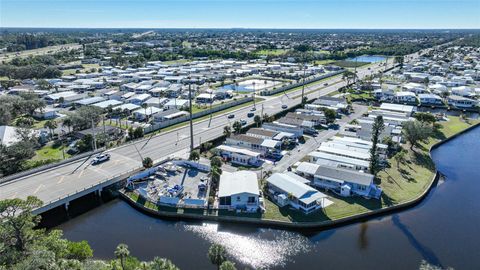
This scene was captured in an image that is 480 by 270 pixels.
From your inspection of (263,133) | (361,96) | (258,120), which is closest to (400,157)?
(263,133)

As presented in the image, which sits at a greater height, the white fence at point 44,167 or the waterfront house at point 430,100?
the waterfront house at point 430,100

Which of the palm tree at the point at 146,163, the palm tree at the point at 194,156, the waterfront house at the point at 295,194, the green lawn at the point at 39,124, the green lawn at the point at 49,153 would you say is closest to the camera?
the waterfront house at the point at 295,194

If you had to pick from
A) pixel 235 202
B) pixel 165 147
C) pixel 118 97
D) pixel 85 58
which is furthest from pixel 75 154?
pixel 85 58

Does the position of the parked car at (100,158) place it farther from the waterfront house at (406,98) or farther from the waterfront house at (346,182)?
the waterfront house at (406,98)

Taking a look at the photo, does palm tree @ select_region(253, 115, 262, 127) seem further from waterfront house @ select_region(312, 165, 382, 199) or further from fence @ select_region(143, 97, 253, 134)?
waterfront house @ select_region(312, 165, 382, 199)

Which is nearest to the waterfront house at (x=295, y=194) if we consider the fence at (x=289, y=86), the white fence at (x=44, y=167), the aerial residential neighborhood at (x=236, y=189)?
the aerial residential neighborhood at (x=236, y=189)

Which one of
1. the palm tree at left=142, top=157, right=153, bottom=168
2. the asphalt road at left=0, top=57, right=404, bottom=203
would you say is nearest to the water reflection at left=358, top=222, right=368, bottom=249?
the asphalt road at left=0, top=57, right=404, bottom=203
